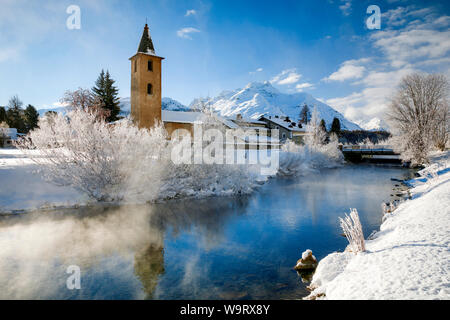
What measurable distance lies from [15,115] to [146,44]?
4176 cm

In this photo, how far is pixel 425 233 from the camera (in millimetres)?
6516

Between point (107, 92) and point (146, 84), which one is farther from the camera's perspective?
point (107, 92)

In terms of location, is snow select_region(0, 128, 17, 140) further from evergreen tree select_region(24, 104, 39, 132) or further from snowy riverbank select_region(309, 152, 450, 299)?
snowy riverbank select_region(309, 152, 450, 299)

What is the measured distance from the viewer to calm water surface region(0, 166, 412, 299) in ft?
21.1

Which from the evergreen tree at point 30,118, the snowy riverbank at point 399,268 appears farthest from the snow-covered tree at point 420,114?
the evergreen tree at point 30,118

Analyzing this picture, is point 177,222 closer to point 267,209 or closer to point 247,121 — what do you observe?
point 267,209

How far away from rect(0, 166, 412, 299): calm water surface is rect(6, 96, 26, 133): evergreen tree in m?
54.4

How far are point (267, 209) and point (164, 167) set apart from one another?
25.1ft

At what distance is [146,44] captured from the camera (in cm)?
3297

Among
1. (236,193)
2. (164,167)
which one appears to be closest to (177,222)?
(164,167)

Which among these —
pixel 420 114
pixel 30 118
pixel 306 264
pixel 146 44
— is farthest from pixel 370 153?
pixel 30 118

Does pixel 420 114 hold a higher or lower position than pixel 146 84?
lower

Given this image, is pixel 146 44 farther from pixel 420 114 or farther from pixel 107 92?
pixel 420 114
